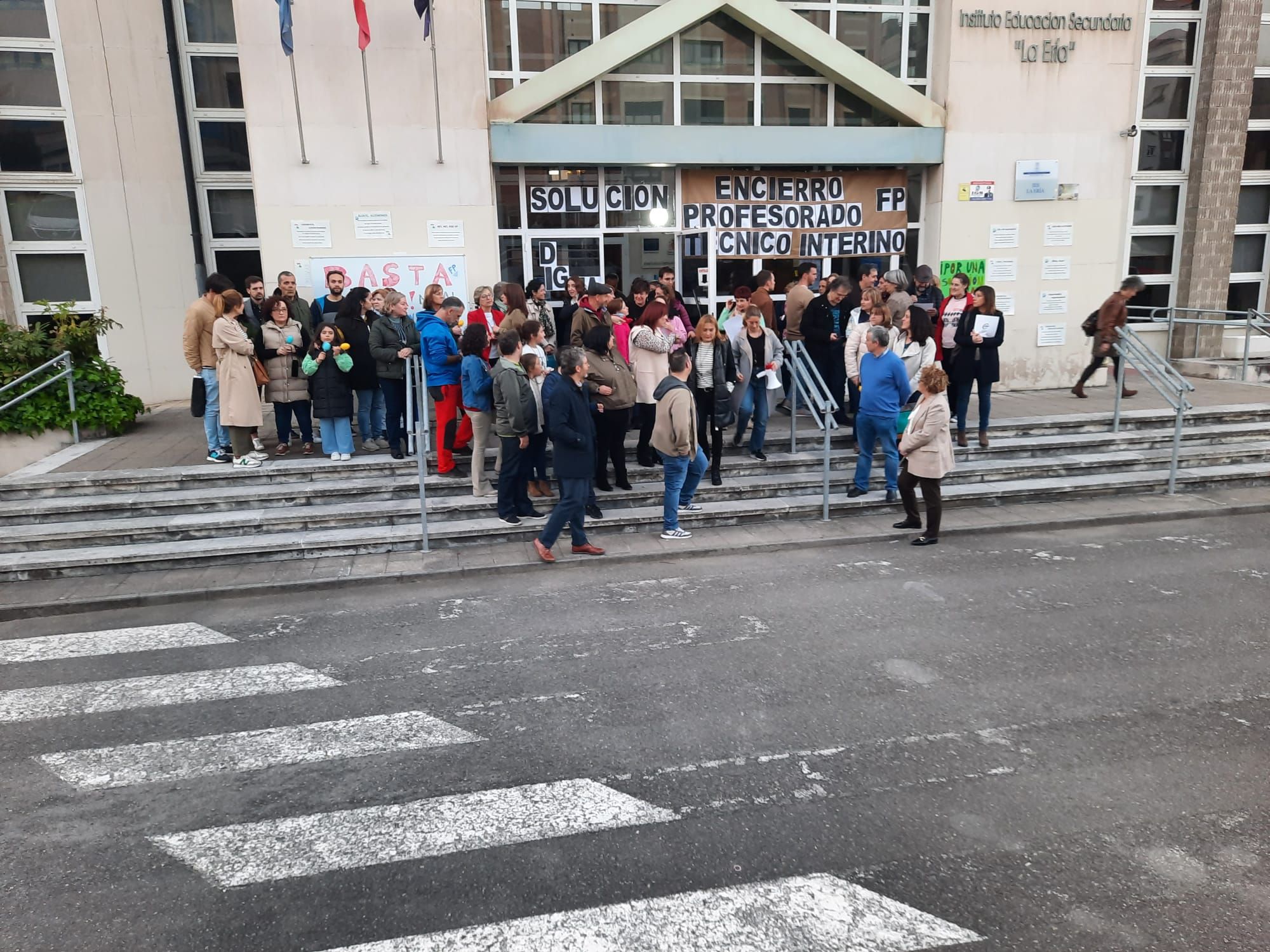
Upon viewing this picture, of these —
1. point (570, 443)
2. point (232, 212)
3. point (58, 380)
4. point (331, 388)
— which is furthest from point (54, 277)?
Result: point (570, 443)

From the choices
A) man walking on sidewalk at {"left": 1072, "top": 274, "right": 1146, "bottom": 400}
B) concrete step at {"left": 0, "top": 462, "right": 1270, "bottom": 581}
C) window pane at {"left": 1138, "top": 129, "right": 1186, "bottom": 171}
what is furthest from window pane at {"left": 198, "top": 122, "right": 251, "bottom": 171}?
window pane at {"left": 1138, "top": 129, "right": 1186, "bottom": 171}

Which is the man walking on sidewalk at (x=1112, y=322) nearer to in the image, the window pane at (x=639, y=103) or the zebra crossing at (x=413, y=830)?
the window pane at (x=639, y=103)

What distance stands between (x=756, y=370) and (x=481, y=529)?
367 centimetres

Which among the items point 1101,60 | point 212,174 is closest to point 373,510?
point 212,174

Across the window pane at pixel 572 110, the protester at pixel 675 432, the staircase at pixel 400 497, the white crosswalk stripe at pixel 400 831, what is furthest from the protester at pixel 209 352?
the white crosswalk stripe at pixel 400 831

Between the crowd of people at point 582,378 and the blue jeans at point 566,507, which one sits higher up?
the crowd of people at point 582,378

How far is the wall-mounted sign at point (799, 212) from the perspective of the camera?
12.9 metres

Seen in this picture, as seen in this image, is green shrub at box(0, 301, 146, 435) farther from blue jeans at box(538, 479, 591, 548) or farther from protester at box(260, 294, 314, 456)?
blue jeans at box(538, 479, 591, 548)

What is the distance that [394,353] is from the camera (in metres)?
9.36

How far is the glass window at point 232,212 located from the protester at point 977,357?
36.6ft

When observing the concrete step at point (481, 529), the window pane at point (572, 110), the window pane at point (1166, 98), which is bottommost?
the concrete step at point (481, 529)

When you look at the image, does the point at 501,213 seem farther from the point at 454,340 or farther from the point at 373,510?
the point at 373,510

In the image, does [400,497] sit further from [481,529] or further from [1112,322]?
[1112,322]

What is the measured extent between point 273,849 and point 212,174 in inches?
513
